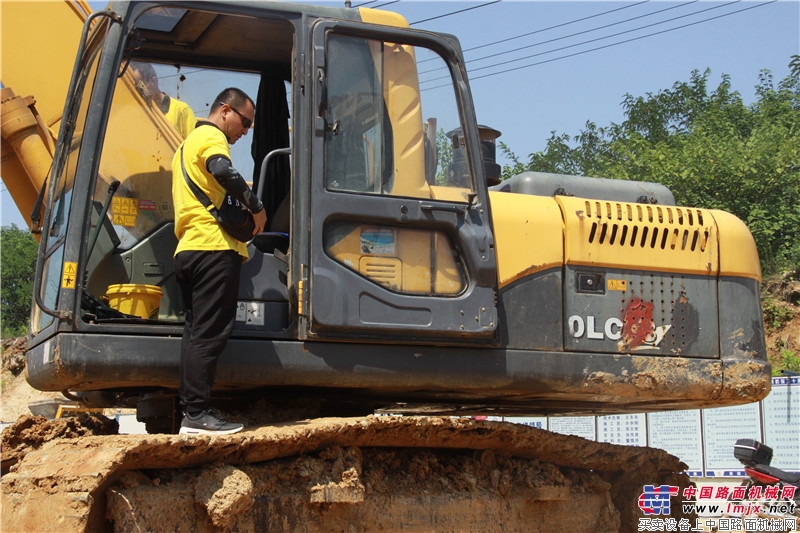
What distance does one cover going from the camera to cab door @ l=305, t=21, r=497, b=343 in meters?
4.59

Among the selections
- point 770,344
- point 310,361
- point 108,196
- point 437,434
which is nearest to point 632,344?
point 437,434

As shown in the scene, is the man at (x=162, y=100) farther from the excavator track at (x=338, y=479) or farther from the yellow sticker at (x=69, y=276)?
the excavator track at (x=338, y=479)

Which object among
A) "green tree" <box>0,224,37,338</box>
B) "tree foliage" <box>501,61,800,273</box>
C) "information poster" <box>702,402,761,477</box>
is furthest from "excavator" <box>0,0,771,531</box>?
"green tree" <box>0,224,37,338</box>

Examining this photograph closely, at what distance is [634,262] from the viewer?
5.39 metres

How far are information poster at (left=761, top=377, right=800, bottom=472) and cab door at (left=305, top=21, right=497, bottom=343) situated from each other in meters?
8.03

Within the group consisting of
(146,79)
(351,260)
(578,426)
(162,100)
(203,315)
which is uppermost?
(146,79)

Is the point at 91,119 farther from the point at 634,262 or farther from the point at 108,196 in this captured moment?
the point at 634,262

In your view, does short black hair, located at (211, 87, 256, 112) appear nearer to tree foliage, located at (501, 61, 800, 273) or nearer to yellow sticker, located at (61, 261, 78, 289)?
yellow sticker, located at (61, 261, 78, 289)

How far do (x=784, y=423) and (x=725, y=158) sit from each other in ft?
30.2

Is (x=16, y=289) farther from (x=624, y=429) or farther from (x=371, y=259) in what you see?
(x=371, y=259)

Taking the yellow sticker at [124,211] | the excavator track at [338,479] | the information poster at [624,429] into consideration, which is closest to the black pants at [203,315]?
the excavator track at [338,479]

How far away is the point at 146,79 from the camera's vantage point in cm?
557

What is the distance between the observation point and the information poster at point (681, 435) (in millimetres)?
12289

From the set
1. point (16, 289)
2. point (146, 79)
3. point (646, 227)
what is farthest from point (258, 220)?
point (16, 289)
